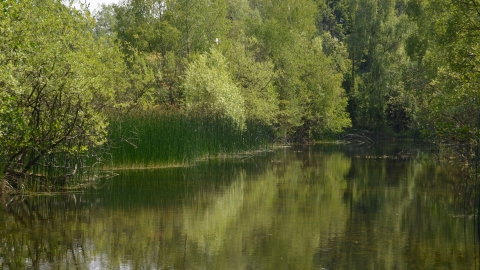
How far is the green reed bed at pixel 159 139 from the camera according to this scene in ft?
77.6

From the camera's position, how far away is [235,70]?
41.1 m

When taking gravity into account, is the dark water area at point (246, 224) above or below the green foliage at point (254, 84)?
below

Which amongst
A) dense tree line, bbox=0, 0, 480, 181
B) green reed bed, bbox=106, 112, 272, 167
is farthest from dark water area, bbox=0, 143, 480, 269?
dense tree line, bbox=0, 0, 480, 181

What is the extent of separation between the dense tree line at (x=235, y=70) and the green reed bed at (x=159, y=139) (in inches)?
58.1

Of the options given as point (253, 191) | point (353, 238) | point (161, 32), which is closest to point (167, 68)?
point (161, 32)

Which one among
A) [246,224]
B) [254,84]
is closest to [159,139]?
[246,224]

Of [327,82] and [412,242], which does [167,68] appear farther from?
[412,242]

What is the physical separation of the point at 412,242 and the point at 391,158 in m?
21.4

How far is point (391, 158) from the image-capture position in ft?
107

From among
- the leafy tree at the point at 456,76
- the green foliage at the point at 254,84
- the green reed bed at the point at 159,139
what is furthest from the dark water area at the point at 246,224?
the green foliage at the point at 254,84

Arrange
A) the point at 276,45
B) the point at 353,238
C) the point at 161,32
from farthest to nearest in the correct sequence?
the point at 276,45 → the point at 161,32 → the point at 353,238

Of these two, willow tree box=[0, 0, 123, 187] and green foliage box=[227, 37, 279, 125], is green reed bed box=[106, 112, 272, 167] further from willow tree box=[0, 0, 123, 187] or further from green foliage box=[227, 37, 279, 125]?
green foliage box=[227, 37, 279, 125]

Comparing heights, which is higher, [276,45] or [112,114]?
[276,45]

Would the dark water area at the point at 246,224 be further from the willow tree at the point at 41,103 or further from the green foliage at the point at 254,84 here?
the green foliage at the point at 254,84
